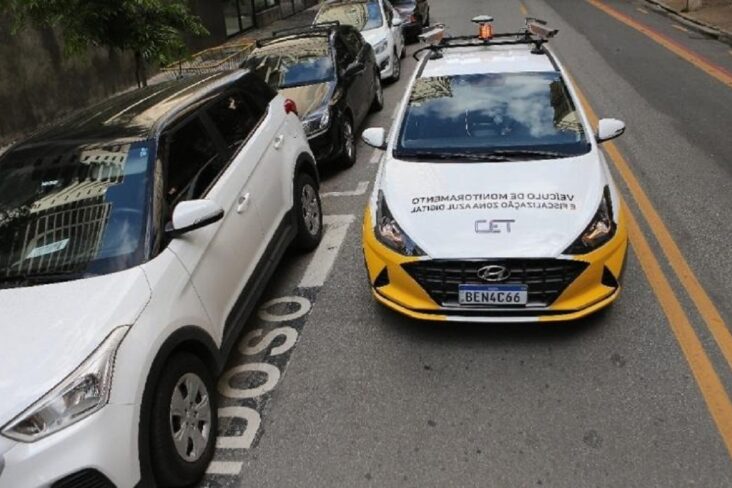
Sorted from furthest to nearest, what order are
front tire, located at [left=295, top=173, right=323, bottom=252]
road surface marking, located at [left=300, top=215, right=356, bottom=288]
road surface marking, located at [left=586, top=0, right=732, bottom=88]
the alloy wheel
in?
1. road surface marking, located at [left=586, top=0, right=732, bottom=88]
2. front tire, located at [left=295, top=173, right=323, bottom=252]
3. road surface marking, located at [left=300, top=215, right=356, bottom=288]
4. the alloy wheel

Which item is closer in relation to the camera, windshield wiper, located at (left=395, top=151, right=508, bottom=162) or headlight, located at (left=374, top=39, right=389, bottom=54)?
windshield wiper, located at (left=395, top=151, right=508, bottom=162)

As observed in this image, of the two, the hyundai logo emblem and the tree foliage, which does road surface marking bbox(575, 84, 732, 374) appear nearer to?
the hyundai logo emblem

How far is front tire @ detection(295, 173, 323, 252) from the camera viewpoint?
552cm

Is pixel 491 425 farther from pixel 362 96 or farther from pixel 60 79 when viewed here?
pixel 60 79

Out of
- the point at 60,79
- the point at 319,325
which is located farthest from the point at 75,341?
the point at 60,79

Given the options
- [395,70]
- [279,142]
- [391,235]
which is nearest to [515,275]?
[391,235]

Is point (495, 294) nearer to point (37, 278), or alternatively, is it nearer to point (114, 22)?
point (37, 278)

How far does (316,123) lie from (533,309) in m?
4.13

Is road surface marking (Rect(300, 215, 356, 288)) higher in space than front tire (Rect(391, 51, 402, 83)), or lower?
Answer: lower

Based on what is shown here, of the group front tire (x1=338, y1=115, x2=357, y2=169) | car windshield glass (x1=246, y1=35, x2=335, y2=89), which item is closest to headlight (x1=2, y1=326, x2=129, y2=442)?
front tire (x1=338, y1=115, x2=357, y2=169)

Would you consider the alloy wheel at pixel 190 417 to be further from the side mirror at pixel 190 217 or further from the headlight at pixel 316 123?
the headlight at pixel 316 123

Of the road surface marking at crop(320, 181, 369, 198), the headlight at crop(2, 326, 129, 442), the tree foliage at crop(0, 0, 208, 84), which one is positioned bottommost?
the road surface marking at crop(320, 181, 369, 198)

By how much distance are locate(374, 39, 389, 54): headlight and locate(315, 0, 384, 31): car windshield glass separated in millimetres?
697

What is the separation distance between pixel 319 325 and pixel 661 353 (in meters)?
2.28
